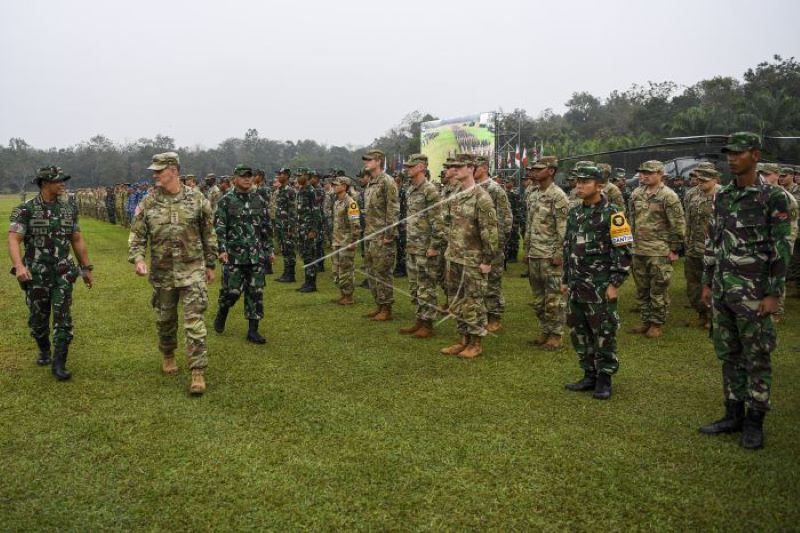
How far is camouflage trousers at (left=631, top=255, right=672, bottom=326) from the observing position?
23.5 feet

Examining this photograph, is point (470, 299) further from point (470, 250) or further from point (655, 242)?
point (655, 242)

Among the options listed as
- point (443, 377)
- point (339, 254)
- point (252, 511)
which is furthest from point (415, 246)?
point (252, 511)

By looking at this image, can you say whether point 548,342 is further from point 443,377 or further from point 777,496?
point 777,496

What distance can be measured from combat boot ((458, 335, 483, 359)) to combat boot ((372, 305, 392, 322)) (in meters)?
1.97

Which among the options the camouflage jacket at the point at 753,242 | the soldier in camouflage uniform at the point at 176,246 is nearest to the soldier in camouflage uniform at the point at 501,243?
the camouflage jacket at the point at 753,242

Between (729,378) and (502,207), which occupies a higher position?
(502,207)

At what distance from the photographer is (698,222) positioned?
7734 millimetres

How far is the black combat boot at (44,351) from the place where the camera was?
19.6 feet

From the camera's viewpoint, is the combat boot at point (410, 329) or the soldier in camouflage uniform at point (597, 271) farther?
the combat boot at point (410, 329)

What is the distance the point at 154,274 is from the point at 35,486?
215 cm

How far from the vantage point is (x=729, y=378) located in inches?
171

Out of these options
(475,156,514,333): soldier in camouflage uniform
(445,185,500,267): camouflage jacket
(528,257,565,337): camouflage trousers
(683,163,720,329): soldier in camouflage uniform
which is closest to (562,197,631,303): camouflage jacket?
(445,185,500,267): camouflage jacket

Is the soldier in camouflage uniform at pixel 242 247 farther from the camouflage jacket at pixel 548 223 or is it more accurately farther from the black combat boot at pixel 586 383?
the black combat boot at pixel 586 383

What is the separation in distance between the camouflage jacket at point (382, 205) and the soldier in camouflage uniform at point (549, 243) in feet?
6.98
